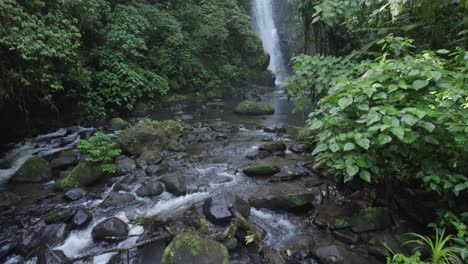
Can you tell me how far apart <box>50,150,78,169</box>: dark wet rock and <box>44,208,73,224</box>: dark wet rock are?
2.01 m

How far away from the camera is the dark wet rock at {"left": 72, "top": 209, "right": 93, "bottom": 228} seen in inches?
159

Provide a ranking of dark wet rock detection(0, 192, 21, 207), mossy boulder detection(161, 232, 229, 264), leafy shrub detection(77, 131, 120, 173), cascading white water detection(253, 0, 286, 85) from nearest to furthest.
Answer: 1. mossy boulder detection(161, 232, 229, 264)
2. dark wet rock detection(0, 192, 21, 207)
3. leafy shrub detection(77, 131, 120, 173)
4. cascading white water detection(253, 0, 286, 85)

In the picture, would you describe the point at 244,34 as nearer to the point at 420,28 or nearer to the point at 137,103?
the point at 137,103

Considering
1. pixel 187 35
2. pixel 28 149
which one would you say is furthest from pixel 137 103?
pixel 187 35

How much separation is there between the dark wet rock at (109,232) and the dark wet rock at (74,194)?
1.27 metres

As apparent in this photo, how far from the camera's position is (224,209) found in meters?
3.96

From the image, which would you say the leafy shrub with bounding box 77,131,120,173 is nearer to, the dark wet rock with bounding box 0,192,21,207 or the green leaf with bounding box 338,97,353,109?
the dark wet rock with bounding box 0,192,21,207

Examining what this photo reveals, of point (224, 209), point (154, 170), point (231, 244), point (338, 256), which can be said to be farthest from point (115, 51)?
point (338, 256)

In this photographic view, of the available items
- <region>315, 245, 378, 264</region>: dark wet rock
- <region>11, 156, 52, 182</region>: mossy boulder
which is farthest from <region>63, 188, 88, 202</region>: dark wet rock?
<region>315, 245, 378, 264</region>: dark wet rock

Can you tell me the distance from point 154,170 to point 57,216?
201 cm

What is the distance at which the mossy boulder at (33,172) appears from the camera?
18.1 ft

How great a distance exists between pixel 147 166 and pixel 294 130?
4927mm

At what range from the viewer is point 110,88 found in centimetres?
990

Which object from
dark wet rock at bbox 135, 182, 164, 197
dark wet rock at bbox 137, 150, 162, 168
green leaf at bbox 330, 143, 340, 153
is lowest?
dark wet rock at bbox 135, 182, 164, 197
